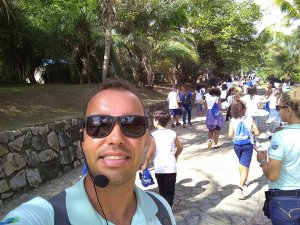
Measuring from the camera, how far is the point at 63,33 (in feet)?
45.9

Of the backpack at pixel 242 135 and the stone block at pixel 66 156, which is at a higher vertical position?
the backpack at pixel 242 135

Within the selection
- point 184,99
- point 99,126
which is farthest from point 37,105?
point 99,126

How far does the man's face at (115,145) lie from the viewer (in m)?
1.46

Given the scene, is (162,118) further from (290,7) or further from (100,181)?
(290,7)

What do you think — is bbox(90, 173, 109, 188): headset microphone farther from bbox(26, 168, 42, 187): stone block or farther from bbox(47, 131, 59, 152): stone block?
bbox(47, 131, 59, 152): stone block

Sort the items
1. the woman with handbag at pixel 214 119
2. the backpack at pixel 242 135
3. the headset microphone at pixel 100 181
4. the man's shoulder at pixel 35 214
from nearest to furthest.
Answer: the man's shoulder at pixel 35 214, the headset microphone at pixel 100 181, the backpack at pixel 242 135, the woman with handbag at pixel 214 119

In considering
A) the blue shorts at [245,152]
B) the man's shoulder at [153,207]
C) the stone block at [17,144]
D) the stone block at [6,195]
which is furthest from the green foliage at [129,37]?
the man's shoulder at [153,207]

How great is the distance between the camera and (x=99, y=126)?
1524 millimetres

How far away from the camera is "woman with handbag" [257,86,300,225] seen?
2.86 metres

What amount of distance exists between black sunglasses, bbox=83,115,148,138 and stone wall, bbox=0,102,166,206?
404 centimetres

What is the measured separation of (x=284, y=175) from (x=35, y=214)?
2.28m

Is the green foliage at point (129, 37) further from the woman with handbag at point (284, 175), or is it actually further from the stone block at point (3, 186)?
the woman with handbag at point (284, 175)

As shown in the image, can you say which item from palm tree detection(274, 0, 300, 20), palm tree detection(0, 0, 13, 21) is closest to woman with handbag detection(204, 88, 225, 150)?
palm tree detection(0, 0, 13, 21)

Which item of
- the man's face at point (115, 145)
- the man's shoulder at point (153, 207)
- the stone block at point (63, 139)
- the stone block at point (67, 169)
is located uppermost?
the man's face at point (115, 145)
